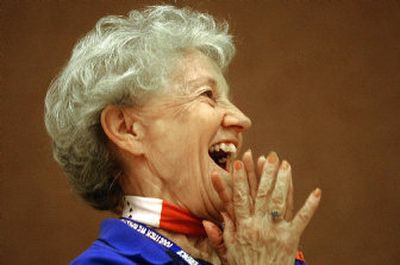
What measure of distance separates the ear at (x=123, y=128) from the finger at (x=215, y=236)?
0.87 ft

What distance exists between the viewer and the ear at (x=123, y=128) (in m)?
1.59

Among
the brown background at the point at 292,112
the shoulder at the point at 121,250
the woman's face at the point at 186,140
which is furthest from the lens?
the brown background at the point at 292,112

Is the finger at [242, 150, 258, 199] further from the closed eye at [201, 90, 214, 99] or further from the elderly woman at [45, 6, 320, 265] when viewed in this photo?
the closed eye at [201, 90, 214, 99]

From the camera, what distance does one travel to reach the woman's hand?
1.42 m

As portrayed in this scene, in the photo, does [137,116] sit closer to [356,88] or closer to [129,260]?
[129,260]

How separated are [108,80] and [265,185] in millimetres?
483

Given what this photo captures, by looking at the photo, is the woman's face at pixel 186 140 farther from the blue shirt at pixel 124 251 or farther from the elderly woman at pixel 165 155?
the blue shirt at pixel 124 251

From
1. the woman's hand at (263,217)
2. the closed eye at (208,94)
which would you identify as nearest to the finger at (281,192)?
the woman's hand at (263,217)

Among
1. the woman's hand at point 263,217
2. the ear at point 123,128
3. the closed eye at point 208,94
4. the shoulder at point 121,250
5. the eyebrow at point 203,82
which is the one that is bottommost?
the shoulder at point 121,250

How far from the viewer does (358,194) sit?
104 inches

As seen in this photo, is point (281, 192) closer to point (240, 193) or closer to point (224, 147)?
point (240, 193)

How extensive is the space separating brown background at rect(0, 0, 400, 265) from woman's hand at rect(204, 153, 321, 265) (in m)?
1.18

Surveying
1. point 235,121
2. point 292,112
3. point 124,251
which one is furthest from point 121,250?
point 292,112

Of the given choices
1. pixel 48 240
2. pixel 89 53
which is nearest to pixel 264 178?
pixel 89 53
